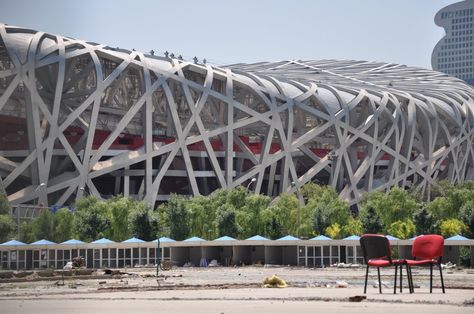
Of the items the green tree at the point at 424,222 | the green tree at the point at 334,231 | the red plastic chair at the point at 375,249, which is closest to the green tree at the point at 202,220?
the green tree at the point at 334,231

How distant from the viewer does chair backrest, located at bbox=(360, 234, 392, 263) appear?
75.3 feet

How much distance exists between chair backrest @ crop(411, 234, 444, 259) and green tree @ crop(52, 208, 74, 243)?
209 ft

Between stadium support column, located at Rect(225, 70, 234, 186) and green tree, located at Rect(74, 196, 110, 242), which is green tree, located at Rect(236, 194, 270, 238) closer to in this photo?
green tree, located at Rect(74, 196, 110, 242)

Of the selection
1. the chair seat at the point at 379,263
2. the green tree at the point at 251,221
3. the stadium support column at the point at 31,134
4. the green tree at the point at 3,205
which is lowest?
the chair seat at the point at 379,263

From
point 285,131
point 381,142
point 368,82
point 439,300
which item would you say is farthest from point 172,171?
point 439,300

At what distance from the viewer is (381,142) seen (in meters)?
123

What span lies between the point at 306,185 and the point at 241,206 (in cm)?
1801

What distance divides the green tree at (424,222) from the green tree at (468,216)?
2.34 meters

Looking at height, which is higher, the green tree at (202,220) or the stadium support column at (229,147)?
the stadium support column at (229,147)

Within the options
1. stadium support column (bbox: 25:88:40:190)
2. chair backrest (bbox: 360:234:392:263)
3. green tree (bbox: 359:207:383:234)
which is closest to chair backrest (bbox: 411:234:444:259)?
chair backrest (bbox: 360:234:392:263)

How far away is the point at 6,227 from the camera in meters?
80.7

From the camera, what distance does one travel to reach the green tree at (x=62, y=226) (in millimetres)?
84750

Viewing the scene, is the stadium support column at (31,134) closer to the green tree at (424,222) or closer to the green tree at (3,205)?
the green tree at (3,205)

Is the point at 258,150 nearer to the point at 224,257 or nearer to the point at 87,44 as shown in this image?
the point at 87,44
